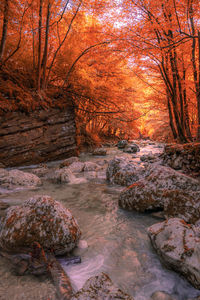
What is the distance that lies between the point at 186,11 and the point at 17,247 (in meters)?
5.56

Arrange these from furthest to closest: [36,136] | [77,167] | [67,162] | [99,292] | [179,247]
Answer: [36,136], [67,162], [77,167], [179,247], [99,292]

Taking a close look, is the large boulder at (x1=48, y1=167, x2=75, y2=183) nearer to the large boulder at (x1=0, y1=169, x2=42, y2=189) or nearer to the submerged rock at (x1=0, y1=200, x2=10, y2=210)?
the large boulder at (x1=0, y1=169, x2=42, y2=189)

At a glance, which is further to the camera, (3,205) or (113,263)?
(3,205)

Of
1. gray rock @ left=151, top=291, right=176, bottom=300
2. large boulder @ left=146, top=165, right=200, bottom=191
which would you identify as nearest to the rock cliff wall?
large boulder @ left=146, top=165, right=200, bottom=191

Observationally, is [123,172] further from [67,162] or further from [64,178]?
[67,162]

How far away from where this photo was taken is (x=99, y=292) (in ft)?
3.84

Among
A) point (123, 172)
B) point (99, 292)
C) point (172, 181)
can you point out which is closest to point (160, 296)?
point (99, 292)

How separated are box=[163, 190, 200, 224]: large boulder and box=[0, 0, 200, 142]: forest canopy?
275cm

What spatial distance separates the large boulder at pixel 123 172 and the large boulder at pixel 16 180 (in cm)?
172

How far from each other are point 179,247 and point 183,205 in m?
0.91

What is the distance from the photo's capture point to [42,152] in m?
6.69

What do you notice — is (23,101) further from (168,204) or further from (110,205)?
(168,204)

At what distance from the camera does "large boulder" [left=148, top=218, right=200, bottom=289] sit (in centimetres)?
141

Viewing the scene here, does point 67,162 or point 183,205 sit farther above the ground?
point 183,205
